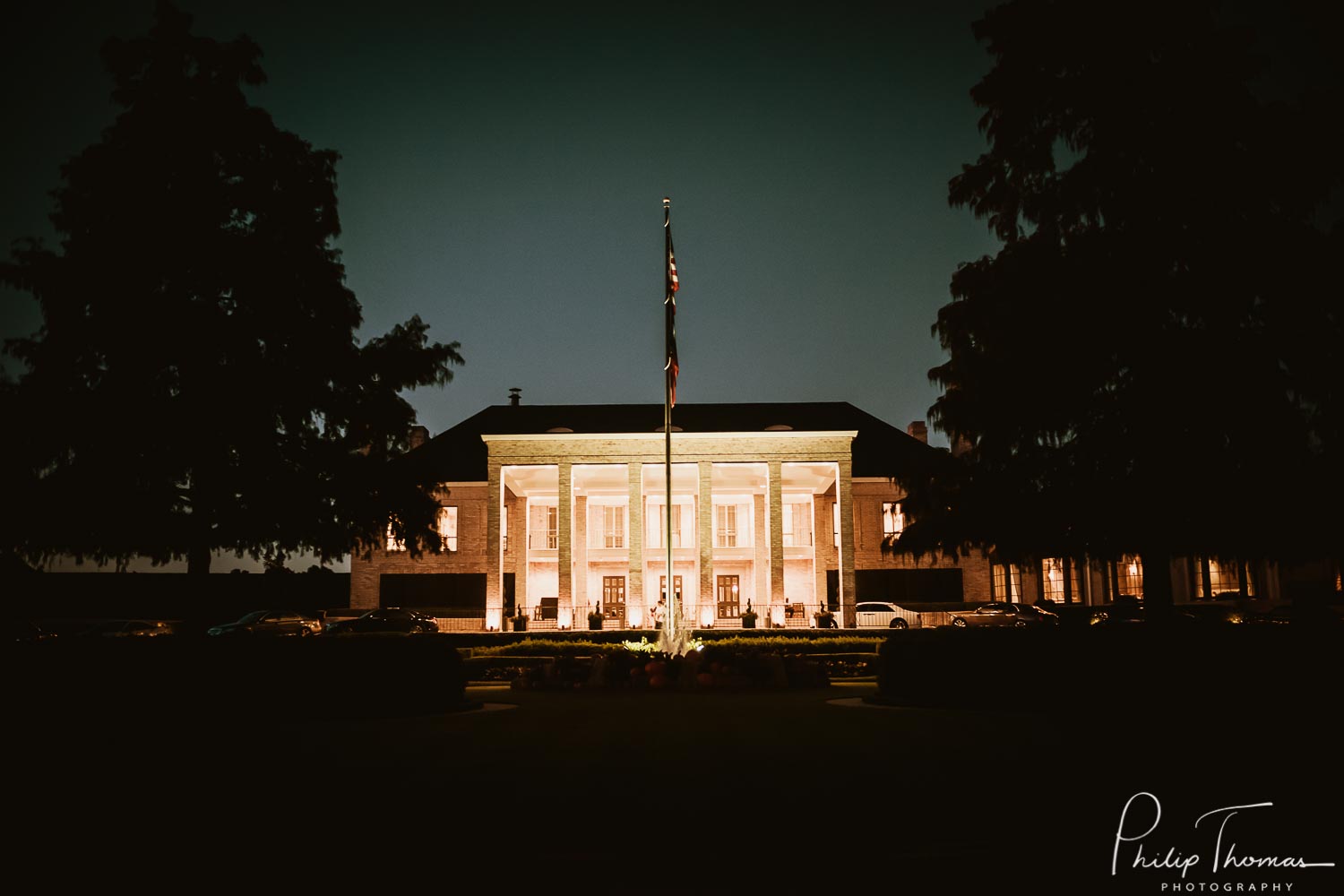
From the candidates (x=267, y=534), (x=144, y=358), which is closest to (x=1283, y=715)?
(x=267, y=534)

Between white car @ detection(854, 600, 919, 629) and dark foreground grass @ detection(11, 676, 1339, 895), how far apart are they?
28.8m

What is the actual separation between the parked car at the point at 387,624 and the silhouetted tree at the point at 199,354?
18.0m

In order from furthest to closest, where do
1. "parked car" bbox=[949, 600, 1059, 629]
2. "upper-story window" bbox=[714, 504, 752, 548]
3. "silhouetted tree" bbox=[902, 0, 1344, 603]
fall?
"upper-story window" bbox=[714, 504, 752, 548] → "parked car" bbox=[949, 600, 1059, 629] → "silhouetted tree" bbox=[902, 0, 1344, 603]

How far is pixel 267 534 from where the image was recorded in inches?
778

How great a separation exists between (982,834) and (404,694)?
11308 millimetres

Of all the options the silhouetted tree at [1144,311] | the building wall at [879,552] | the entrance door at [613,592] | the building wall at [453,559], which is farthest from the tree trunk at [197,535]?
the building wall at [879,552]

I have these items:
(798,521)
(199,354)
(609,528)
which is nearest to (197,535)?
(199,354)

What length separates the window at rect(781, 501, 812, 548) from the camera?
4825 centimetres

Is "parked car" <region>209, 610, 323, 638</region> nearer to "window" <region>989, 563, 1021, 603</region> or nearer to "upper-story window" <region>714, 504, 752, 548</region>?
"upper-story window" <region>714, 504, 752, 548</region>

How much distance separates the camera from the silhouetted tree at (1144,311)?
15.8 m

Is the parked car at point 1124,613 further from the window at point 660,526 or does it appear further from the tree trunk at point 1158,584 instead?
the window at point 660,526

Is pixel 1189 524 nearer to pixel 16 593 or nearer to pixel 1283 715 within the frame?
pixel 1283 715

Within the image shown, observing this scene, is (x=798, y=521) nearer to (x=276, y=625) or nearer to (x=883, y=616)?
(x=883, y=616)

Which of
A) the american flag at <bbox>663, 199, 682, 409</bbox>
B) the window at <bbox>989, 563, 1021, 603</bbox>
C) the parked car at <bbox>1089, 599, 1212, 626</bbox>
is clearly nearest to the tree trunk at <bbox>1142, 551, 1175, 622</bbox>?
the american flag at <bbox>663, 199, 682, 409</bbox>
